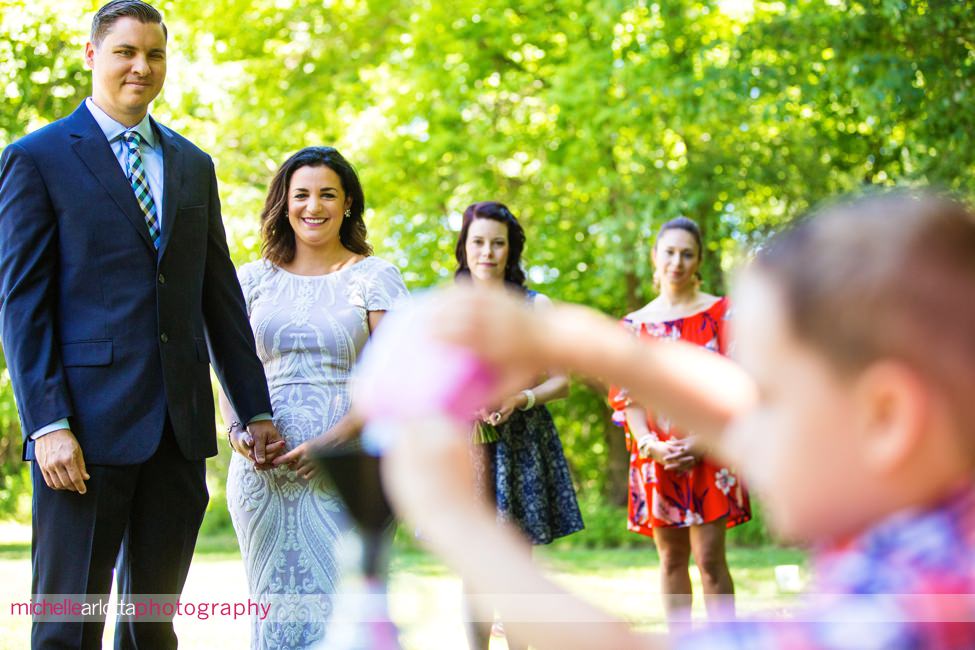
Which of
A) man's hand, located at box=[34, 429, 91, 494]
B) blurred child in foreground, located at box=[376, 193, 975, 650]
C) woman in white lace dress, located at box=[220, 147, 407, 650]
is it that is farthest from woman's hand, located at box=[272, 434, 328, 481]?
blurred child in foreground, located at box=[376, 193, 975, 650]

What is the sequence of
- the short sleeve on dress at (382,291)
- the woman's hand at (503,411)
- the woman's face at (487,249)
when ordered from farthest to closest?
the woman's face at (487,249), the woman's hand at (503,411), the short sleeve on dress at (382,291)

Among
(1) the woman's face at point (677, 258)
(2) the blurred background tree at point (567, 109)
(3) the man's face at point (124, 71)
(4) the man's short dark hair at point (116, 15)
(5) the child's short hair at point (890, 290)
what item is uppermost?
(2) the blurred background tree at point (567, 109)

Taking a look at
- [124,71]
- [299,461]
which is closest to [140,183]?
[124,71]

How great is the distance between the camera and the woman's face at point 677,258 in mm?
5500

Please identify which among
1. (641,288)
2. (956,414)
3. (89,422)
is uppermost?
(641,288)

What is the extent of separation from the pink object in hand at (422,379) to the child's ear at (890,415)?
→ 279 millimetres

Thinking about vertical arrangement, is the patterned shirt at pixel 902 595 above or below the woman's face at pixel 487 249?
below

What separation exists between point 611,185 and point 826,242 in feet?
41.8

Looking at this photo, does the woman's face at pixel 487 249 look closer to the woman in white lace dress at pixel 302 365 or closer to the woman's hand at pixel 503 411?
the woman's hand at pixel 503 411

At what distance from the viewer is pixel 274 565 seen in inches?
156

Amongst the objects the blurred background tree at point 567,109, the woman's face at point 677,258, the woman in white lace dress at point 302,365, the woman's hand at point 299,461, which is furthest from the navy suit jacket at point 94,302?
the blurred background tree at point 567,109

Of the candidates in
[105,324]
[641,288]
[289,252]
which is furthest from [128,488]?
[641,288]

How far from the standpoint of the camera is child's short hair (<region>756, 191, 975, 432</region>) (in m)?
0.84

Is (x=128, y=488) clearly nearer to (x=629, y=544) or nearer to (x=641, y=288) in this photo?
(x=629, y=544)
